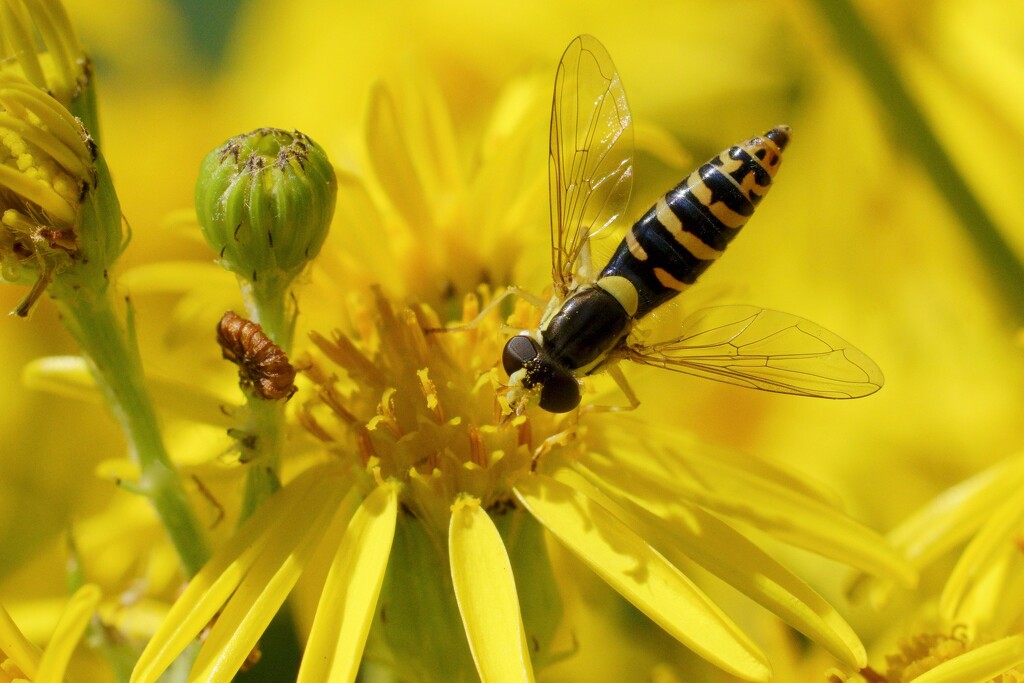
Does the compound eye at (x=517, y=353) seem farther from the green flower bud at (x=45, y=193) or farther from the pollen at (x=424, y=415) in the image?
the green flower bud at (x=45, y=193)

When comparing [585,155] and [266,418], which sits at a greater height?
[585,155]

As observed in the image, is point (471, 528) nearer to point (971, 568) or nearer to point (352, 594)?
point (352, 594)

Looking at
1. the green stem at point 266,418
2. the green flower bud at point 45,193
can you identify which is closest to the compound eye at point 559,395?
the green stem at point 266,418

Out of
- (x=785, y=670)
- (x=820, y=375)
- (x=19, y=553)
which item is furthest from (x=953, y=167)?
(x=19, y=553)

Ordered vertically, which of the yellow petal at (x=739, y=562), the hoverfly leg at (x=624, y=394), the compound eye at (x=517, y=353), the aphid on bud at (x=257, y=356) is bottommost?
the yellow petal at (x=739, y=562)

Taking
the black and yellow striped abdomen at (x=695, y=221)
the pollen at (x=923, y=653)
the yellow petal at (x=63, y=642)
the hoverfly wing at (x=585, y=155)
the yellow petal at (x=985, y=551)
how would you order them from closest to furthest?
1. the yellow petal at (x=63, y=642)
2. the pollen at (x=923, y=653)
3. the yellow petal at (x=985, y=551)
4. the black and yellow striped abdomen at (x=695, y=221)
5. the hoverfly wing at (x=585, y=155)

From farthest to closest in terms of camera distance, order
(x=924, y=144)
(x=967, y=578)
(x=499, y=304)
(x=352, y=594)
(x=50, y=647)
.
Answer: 1. (x=924, y=144)
2. (x=499, y=304)
3. (x=967, y=578)
4. (x=352, y=594)
5. (x=50, y=647)

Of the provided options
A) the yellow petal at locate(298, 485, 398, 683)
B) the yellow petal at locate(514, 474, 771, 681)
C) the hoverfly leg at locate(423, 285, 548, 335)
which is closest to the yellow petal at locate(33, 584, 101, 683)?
the yellow petal at locate(298, 485, 398, 683)

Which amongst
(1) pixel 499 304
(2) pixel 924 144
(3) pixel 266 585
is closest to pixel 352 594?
(3) pixel 266 585
